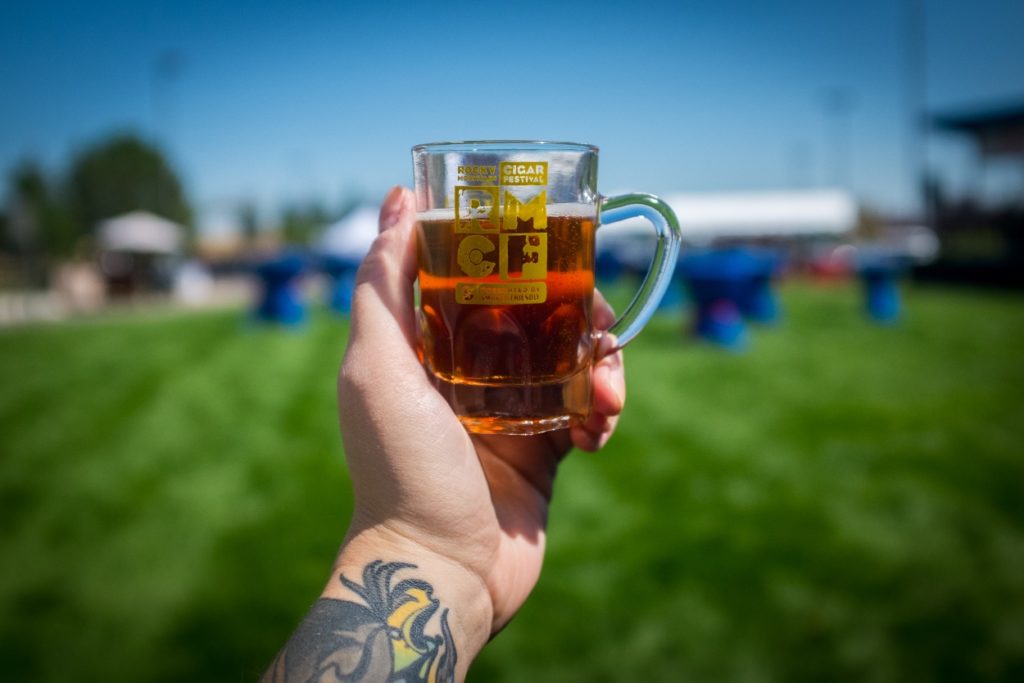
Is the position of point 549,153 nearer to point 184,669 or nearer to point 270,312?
point 184,669

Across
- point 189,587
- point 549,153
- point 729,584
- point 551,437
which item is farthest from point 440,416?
point 189,587

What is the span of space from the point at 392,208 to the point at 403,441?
0.50 m

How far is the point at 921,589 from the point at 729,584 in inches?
38.1

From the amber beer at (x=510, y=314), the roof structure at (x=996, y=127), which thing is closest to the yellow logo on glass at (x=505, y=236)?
the amber beer at (x=510, y=314)

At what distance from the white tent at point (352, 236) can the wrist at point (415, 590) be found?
14.3 m

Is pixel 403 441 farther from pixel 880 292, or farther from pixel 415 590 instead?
pixel 880 292

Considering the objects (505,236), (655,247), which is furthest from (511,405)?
(655,247)

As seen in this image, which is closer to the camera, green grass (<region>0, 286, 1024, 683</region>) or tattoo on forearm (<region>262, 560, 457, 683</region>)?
tattoo on forearm (<region>262, 560, 457, 683</region>)

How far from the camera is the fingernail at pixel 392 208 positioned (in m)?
1.75

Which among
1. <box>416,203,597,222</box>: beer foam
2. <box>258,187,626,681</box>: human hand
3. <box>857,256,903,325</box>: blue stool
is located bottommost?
<box>857,256,903,325</box>: blue stool

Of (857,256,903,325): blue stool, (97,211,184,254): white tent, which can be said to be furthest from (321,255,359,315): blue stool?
(97,211,184,254): white tent

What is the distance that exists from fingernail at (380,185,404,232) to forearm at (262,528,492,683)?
0.66 metres

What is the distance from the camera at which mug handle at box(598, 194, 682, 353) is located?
174 centimetres

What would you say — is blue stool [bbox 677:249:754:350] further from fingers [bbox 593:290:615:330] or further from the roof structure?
the roof structure
